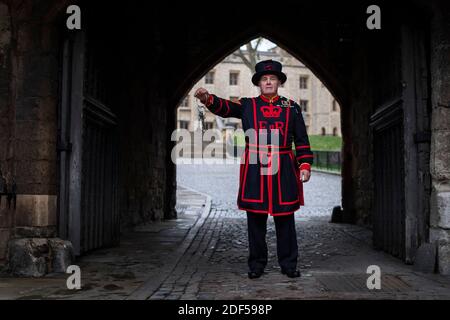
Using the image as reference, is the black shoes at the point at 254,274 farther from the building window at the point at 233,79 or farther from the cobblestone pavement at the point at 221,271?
the building window at the point at 233,79

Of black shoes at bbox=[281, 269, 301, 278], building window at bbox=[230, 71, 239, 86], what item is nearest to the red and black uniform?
black shoes at bbox=[281, 269, 301, 278]

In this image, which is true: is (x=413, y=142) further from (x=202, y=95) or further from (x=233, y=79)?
(x=233, y=79)

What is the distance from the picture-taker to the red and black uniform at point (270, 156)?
165 inches

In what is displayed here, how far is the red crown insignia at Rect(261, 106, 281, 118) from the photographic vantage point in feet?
13.9

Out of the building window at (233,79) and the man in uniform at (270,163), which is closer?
the man in uniform at (270,163)

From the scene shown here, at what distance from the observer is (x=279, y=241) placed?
170 inches

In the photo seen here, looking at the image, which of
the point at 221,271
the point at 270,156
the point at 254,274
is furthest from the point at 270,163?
the point at 221,271

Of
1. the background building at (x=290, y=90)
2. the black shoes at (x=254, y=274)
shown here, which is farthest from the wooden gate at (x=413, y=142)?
the background building at (x=290, y=90)

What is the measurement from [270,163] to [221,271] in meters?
1.03

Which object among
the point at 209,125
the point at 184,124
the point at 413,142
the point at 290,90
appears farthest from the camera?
the point at 290,90

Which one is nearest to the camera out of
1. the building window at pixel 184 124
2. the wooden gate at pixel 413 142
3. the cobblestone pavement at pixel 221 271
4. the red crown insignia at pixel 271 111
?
the cobblestone pavement at pixel 221 271

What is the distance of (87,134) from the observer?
5.26m

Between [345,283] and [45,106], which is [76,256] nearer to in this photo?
[45,106]
